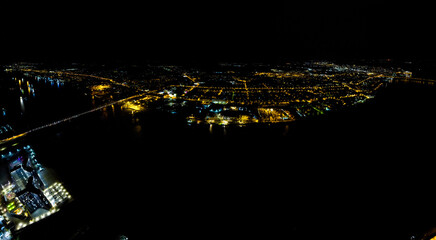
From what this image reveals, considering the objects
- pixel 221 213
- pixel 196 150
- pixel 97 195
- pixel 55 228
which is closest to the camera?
pixel 55 228

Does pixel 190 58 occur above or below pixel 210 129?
above

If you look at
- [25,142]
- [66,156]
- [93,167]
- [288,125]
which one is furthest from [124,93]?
[288,125]

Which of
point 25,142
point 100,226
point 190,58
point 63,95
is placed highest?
point 190,58

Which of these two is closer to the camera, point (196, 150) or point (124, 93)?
point (196, 150)

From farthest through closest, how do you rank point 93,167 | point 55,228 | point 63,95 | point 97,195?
point 63,95
point 93,167
point 97,195
point 55,228

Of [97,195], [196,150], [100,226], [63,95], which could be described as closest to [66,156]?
[97,195]

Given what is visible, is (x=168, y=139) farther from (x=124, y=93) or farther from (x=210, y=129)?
(x=124, y=93)
